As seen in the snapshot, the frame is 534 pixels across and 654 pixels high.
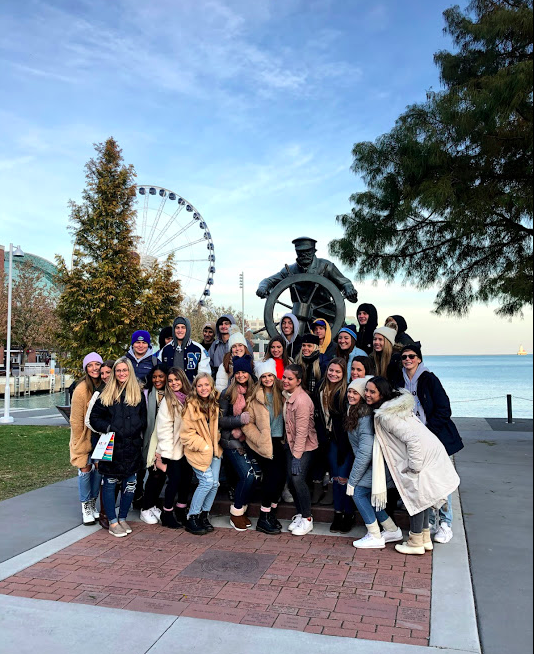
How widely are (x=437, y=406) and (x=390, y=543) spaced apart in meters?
1.27

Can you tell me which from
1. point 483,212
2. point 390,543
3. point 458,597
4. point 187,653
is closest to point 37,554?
point 187,653

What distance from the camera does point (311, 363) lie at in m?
6.04

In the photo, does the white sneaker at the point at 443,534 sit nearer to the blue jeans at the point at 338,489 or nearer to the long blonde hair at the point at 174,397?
the blue jeans at the point at 338,489

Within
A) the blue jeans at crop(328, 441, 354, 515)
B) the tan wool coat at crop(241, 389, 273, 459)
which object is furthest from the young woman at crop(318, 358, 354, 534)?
the tan wool coat at crop(241, 389, 273, 459)

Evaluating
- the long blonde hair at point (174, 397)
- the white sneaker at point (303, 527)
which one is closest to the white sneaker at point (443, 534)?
the white sneaker at point (303, 527)

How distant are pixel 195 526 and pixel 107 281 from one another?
12.4 m

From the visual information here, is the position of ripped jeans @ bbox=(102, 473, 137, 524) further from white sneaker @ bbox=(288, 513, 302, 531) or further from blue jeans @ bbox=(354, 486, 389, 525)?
blue jeans @ bbox=(354, 486, 389, 525)

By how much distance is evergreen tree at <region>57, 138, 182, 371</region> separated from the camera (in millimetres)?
16859

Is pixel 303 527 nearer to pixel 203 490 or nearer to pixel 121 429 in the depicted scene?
pixel 203 490

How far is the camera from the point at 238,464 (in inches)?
220

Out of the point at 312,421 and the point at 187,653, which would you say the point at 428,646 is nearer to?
the point at 187,653

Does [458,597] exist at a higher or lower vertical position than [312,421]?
lower

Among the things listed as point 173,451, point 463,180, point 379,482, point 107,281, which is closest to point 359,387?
point 379,482

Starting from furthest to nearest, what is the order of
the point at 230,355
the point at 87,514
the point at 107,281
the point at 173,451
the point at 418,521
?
A: 1. the point at 107,281
2. the point at 230,355
3. the point at 87,514
4. the point at 173,451
5. the point at 418,521
